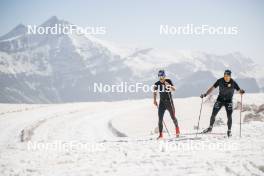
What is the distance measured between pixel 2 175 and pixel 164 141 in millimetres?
5730

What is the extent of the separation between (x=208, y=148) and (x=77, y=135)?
11960mm

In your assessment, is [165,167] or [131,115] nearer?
[165,167]

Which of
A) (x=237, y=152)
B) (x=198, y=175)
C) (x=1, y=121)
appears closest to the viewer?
(x=198, y=175)

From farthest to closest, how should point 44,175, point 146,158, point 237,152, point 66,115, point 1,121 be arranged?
1. point 66,115
2. point 1,121
3. point 237,152
4. point 146,158
5. point 44,175

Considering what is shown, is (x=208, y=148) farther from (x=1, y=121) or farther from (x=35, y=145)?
(x=1, y=121)

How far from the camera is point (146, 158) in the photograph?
922cm

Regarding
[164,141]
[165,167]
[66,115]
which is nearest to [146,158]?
[165,167]

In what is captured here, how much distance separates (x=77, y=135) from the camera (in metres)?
21.2

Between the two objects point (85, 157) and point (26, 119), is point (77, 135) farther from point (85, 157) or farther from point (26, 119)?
point (85, 157)

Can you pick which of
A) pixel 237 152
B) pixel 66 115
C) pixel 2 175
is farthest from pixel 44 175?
pixel 66 115

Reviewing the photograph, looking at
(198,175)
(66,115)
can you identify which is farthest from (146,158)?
(66,115)

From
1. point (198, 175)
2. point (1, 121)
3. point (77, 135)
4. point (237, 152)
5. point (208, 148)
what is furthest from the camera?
point (1, 121)

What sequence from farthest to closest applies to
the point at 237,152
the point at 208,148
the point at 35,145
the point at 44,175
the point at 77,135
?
the point at 77,135
the point at 35,145
the point at 208,148
the point at 237,152
the point at 44,175

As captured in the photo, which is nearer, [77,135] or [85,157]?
[85,157]
